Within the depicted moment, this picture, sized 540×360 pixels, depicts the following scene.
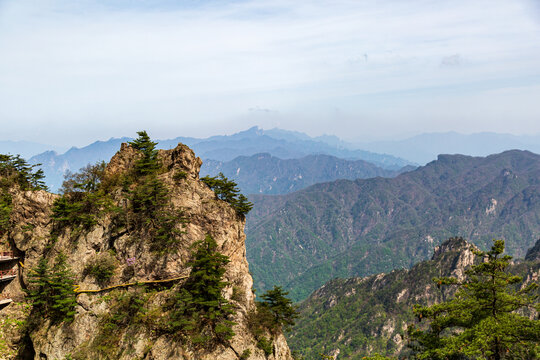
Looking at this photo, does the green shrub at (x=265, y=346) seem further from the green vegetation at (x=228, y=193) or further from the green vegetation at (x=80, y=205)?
the green vegetation at (x=80, y=205)

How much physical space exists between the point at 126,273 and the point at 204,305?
9868 mm

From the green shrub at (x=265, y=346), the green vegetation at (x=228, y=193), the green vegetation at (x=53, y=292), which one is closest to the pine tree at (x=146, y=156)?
the green vegetation at (x=228, y=193)

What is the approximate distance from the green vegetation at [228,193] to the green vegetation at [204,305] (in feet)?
35.0

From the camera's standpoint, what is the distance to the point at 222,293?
34312 mm

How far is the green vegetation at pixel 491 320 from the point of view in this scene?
21109mm

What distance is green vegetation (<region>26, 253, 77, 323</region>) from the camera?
33.8m

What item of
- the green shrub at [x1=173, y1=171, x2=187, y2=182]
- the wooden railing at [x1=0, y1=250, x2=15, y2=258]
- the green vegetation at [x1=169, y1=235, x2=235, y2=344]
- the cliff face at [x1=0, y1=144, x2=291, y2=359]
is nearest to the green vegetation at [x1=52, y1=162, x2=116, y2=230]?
the cliff face at [x1=0, y1=144, x2=291, y2=359]

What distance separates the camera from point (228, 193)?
4409 cm

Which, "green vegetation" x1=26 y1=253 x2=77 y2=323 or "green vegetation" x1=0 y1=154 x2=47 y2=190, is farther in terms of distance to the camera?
"green vegetation" x1=0 y1=154 x2=47 y2=190

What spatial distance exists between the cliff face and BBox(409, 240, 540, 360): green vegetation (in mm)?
17736

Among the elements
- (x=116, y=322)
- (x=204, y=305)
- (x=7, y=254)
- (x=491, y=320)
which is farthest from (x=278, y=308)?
(x=7, y=254)

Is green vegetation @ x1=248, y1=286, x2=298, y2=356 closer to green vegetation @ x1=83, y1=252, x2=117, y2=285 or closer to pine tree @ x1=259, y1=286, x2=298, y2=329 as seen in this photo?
pine tree @ x1=259, y1=286, x2=298, y2=329

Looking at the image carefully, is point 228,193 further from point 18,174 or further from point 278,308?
point 18,174

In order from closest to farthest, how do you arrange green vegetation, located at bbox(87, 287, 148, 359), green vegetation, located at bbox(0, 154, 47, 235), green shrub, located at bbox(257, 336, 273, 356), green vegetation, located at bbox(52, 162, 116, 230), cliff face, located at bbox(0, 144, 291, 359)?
green vegetation, located at bbox(87, 287, 148, 359) → cliff face, located at bbox(0, 144, 291, 359) → green shrub, located at bbox(257, 336, 273, 356) → green vegetation, located at bbox(52, 162, 116, 230) → green vegetation, located at bbox(0, 154, 47, 235)
